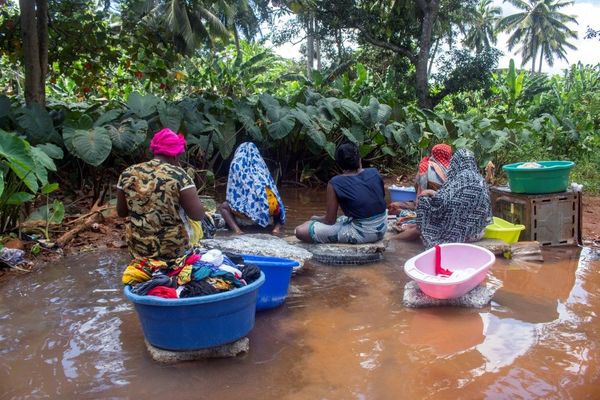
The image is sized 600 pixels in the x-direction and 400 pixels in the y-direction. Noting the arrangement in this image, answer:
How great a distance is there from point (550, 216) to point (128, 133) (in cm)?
520

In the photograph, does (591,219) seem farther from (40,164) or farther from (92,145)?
(40,164)

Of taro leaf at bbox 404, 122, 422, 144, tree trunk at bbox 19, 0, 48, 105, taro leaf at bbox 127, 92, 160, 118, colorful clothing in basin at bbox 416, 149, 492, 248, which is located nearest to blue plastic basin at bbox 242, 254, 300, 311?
colorful clothing in basin at bbox 416, 149, 492, 248

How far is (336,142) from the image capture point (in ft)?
33.1

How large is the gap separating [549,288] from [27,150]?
14.9 ft

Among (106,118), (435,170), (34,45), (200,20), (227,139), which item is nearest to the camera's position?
(435,170)

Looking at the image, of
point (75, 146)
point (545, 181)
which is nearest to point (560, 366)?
point (545, 181)

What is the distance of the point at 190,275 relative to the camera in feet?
10.0

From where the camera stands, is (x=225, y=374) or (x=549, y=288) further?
(x=549, y=288)

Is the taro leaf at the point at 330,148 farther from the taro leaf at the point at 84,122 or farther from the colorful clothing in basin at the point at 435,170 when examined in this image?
the taro leaf at the point at 84,122

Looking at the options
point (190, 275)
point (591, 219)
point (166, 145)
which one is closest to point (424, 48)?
point (591, 219)

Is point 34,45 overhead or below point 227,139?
overhead

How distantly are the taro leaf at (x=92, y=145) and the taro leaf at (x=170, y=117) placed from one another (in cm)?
122

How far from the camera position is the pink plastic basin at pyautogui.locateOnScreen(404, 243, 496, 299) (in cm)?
377

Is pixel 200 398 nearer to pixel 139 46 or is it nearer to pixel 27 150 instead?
pixel 27 150
